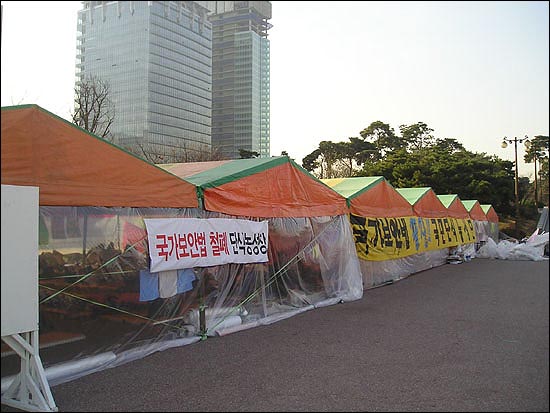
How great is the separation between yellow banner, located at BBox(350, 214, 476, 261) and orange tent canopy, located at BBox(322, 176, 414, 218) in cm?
14

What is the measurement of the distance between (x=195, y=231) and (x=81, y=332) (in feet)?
5.33

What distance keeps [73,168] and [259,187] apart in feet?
9.46

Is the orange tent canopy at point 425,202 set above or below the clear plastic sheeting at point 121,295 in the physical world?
above

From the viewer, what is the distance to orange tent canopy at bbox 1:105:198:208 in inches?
140

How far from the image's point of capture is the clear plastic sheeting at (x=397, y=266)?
9.77m

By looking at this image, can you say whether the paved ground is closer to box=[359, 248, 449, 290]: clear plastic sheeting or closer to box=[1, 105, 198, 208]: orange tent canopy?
box=[1, 105, 198, 208]: orange tent canopy

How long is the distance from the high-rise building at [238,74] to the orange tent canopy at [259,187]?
209 cm

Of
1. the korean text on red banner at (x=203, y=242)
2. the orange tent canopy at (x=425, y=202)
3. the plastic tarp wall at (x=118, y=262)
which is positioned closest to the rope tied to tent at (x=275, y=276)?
the plastic tarp wall at (x=118, y=262)

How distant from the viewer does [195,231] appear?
5422mm

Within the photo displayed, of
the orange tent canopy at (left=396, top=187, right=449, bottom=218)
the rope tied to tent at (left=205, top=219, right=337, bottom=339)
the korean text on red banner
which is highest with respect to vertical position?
the orange tent canopy at (left=396, top=187, right=449, bottom=218)

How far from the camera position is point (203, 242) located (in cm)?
549

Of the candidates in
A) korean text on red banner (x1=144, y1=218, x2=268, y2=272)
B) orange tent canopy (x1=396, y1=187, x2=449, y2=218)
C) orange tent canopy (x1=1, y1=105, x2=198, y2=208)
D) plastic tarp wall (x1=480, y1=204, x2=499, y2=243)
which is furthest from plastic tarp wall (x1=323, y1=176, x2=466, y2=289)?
orange tent canopy (x1=1, y1=105, x2=198, y2=208)

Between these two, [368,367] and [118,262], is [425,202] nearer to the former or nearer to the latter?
[368,367]

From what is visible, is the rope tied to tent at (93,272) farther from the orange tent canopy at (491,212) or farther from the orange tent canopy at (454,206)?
the orange tent canopy at (454,206)
